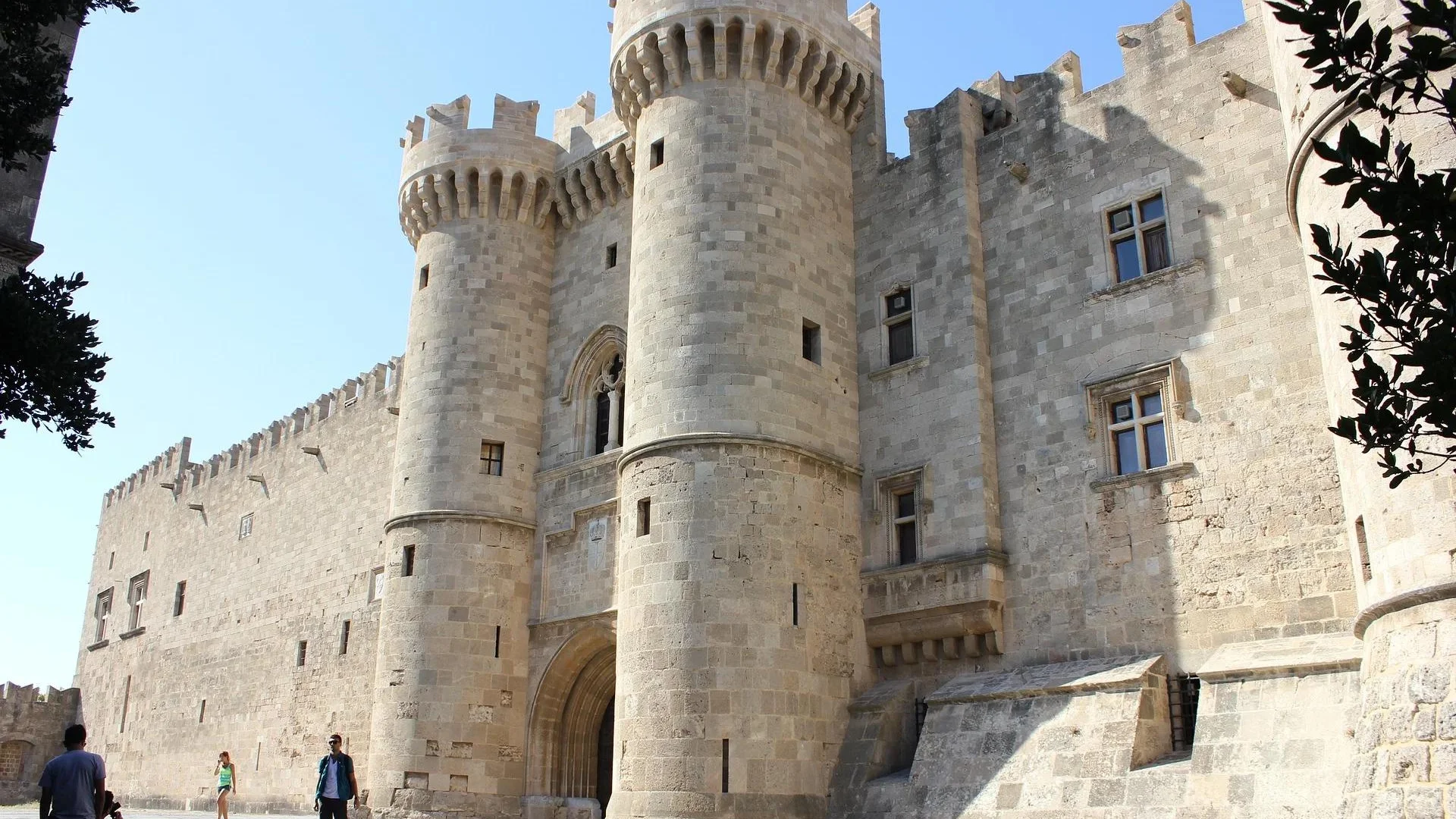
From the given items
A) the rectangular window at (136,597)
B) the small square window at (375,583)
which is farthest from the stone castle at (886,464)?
the rectangular window at (136,597)

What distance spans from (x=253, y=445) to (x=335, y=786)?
18.3 meters

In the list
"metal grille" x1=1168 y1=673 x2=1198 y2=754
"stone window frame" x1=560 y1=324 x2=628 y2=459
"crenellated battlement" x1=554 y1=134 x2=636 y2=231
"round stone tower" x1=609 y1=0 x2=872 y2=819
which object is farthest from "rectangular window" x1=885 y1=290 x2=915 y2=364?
"metal grille" x1=1168 y1=673 x2=1198 y2=754

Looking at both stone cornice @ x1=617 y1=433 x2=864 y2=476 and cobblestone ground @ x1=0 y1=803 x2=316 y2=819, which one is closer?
stone cornice @ x1=617 y1=433 x2=864 y2=476

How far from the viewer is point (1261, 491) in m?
11.8

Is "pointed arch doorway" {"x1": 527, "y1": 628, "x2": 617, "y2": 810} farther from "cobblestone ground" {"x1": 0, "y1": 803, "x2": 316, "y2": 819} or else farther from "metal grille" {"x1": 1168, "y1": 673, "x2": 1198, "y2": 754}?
"metal grille" {"x1": 1168, "y1": 673, "x2": 1198, "y2": 754}

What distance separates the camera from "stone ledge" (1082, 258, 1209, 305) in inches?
512

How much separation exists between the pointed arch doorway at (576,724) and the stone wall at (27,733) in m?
22.4

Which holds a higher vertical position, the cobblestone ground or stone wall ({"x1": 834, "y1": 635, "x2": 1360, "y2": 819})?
stone wall ({"x1": 834, "y1": 635, "x2": 1360, "y2": 819})

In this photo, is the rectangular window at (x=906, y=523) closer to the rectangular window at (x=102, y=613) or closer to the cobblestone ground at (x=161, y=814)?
the cobblestone ground at (x=161, y=814)

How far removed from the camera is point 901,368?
15.1 metres

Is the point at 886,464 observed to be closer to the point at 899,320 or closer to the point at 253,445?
the point at 899,320

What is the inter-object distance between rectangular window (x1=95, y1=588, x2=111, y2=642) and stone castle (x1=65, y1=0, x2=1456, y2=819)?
735 inches

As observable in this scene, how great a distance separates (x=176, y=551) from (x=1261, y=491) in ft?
88.5

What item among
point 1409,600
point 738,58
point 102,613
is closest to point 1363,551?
point 1409,600
